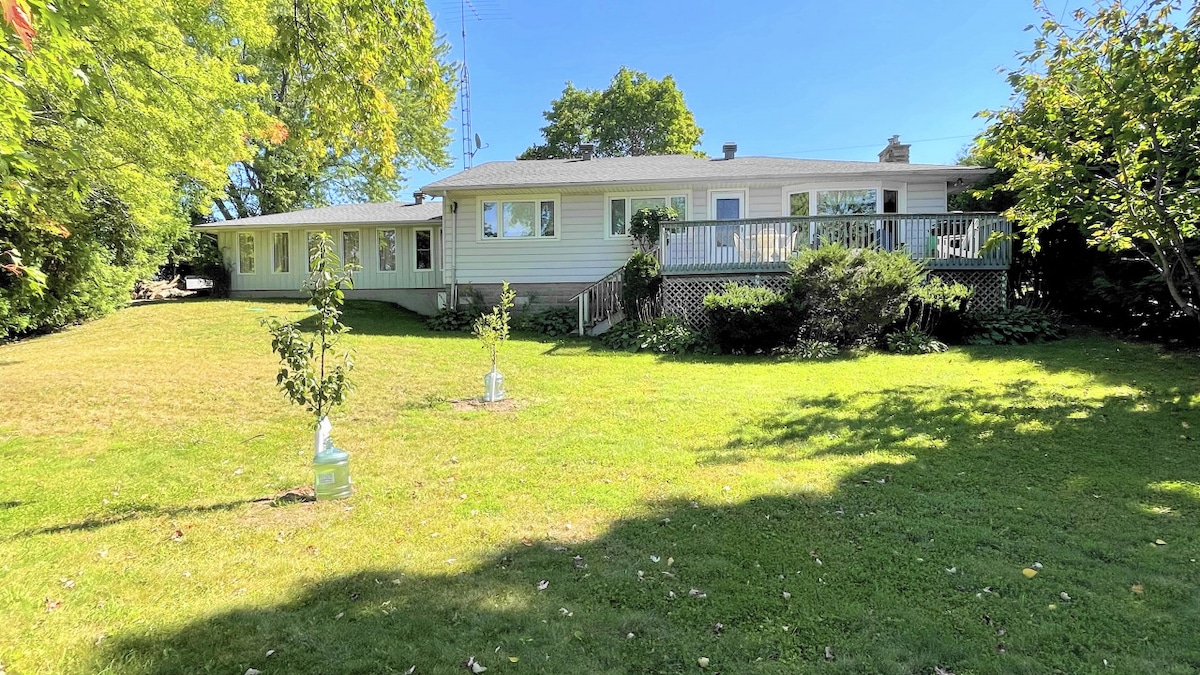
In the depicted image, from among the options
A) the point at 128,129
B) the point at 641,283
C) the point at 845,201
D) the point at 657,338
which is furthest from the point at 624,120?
the point at 128,129

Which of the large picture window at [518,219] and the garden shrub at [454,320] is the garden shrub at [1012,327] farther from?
the garden shrub at [454,320]

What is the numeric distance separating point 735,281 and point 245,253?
706 inches

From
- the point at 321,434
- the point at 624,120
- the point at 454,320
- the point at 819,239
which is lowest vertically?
the point at 321,434

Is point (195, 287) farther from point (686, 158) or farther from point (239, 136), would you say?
point (686, 158)

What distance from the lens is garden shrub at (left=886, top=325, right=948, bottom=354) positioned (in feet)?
34.9

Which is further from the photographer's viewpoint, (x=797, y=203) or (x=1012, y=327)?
(x=797, y=203)

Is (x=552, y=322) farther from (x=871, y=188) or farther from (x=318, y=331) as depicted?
(x=318, y=331)

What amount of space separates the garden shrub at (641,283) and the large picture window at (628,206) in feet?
8.78

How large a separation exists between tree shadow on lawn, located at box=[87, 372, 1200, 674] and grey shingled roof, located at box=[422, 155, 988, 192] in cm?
1084

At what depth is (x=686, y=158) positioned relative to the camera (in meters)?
18.2

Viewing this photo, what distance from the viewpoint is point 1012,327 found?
11.2m

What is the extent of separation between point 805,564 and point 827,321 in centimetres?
802

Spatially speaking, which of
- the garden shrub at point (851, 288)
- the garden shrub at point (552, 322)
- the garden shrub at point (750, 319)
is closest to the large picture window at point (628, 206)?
the garden shrub at point (552, 322)

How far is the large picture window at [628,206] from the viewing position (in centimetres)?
1555
